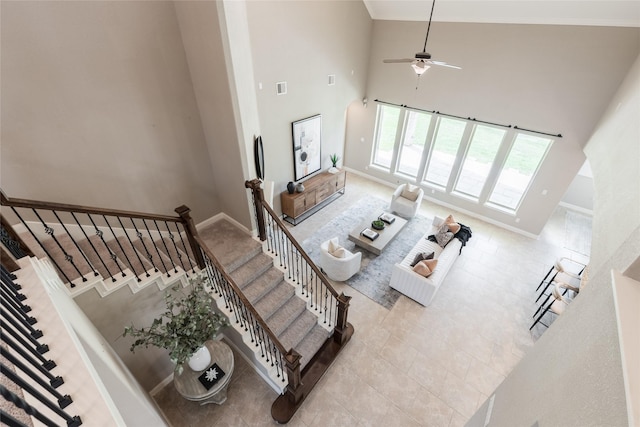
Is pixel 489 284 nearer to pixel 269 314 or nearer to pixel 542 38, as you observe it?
pixel 269 314

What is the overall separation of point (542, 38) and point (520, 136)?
1888mm

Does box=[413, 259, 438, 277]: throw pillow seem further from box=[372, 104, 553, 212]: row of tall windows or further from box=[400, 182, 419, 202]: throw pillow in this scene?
box=[372, 104, 553, 212]: row of tall windows

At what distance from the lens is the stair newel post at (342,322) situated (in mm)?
3943

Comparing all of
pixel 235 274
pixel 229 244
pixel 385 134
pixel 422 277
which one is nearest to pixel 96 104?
pixel 229 244

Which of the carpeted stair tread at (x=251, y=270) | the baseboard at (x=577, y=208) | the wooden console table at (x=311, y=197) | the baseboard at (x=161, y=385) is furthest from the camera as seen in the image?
the baseboard at (x=577, y=208)

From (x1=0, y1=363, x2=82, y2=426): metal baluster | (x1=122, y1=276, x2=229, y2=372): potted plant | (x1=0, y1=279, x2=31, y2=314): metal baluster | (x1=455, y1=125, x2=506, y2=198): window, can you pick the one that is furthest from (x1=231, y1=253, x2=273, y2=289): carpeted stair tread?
(x1=455, y1=125, x2=506, y2=198): window

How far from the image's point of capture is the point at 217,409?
373cm

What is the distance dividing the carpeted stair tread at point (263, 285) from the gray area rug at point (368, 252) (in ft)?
5.62

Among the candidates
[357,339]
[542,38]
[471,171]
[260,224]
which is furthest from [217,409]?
[542,38]

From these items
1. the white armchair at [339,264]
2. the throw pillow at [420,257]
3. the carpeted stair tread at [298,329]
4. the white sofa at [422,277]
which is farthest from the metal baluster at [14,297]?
the throw pillow at [420,257]

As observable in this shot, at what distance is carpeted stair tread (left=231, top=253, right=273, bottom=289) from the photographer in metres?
4.13

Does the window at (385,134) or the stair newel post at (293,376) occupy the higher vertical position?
the window at (385,134)

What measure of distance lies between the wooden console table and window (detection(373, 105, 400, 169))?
5.38ft

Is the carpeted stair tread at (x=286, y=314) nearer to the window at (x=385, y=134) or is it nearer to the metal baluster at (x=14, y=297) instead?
the metal baluster at (x=14, y=297)
